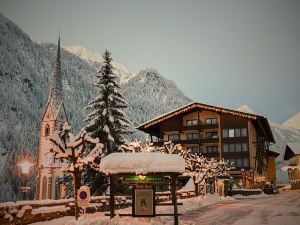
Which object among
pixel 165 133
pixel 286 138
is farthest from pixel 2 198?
pixel 286 138

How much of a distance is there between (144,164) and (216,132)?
4882cm

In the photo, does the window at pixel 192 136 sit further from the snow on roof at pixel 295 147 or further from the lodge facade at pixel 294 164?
→ the snow on roof at pixel 295 147

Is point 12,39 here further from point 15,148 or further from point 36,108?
point 15,148

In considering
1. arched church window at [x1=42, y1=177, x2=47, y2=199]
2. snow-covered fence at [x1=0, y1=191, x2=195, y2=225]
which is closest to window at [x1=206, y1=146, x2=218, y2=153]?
snow-covered fence at [x1=0, y1=191, x2=195, y2=225]

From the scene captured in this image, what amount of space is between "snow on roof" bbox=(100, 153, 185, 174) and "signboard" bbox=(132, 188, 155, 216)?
114 cm

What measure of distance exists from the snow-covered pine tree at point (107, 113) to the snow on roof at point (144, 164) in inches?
691

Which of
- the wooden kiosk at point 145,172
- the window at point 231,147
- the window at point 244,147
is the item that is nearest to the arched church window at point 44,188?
the window at point 231,147

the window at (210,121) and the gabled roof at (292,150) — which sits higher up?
the window at (210,121)

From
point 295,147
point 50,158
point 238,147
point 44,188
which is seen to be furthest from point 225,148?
point 44,188

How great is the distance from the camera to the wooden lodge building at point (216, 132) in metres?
59.0

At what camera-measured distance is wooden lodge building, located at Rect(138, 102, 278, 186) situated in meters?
59.0

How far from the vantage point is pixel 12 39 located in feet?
641

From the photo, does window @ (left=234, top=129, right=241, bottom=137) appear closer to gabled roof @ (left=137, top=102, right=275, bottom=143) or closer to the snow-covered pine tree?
gabled roof @ (left=137, top=102, right=275, bottom=143)

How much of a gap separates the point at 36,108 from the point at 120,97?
14103 centimetres
